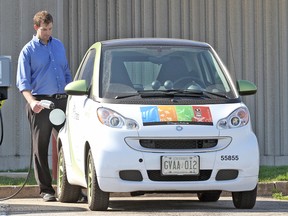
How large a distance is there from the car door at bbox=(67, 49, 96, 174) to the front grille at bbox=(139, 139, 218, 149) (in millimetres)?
729

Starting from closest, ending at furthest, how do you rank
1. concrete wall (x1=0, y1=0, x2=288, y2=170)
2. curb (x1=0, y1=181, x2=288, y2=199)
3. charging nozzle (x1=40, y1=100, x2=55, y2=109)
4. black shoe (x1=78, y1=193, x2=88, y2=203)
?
charging nozzle (x1=40, y1=100, x2=55, y2=109)
black shoe (x1=78, y1=193, x2=88, y2=203)
curb (x1=0, y1=181, x2=288, y2=199)
concrete wall (x1=0, y1=0, x2=288, y2=170)

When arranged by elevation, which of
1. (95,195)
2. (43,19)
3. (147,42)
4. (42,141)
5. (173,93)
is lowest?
(95,195)

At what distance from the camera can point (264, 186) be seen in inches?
498

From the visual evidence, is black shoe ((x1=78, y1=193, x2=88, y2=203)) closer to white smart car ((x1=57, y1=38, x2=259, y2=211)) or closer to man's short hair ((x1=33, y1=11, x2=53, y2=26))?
white smart car ((x1=57, y1=38, x2=259, y2=211))

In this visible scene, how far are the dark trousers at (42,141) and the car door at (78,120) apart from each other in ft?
1.25

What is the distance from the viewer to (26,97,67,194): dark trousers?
1156 centimetres

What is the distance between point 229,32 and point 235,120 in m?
6.20

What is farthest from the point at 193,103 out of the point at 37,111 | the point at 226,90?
the point at 37,111

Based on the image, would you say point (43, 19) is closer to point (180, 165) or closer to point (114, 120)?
point (114, 120)

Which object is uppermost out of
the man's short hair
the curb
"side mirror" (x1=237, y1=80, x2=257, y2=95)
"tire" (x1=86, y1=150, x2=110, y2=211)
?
the man's short hair

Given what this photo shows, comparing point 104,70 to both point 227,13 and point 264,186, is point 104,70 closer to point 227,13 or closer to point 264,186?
point 264,186

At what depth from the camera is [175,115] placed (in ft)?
32.4

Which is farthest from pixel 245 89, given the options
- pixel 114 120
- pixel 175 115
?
pixel 114 120

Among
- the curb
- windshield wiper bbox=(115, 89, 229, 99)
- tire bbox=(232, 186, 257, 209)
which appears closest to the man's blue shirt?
the curb
